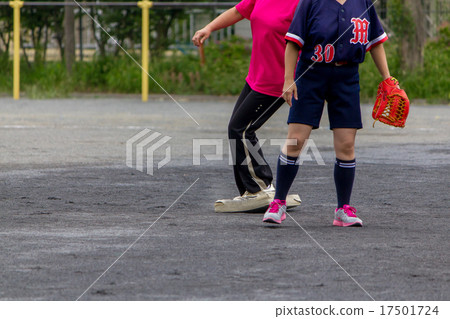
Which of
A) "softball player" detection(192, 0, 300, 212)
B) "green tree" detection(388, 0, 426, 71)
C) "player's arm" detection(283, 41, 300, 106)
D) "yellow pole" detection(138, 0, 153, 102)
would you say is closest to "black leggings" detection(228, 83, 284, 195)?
"softball player" detection(192, 0, 300, 212)

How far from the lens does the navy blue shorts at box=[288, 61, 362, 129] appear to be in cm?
645

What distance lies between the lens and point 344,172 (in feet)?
22.0

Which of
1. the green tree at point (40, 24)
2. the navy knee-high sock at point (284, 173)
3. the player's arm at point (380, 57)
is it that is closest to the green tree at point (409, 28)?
the green tree at point (40, 24)

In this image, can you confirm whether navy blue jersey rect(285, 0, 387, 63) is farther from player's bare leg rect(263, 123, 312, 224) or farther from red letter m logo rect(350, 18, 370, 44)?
player's bare leg rect(263, 123, 312, 224)

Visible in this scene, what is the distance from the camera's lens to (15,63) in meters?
21.9

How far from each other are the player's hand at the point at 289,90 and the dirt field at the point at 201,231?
855mm

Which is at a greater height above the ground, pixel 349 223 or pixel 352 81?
pixel 352 81

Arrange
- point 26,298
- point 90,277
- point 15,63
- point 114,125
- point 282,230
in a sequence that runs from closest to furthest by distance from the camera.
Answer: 1. point 26,298
2. point 90,277
3. point 282,230
4. point 114,125
5. point 15,63

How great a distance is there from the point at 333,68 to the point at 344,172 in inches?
28.7

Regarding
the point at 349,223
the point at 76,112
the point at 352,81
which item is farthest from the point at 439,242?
the point at 76,112

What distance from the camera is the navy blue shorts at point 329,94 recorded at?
6453 mm

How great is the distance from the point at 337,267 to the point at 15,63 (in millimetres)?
17592

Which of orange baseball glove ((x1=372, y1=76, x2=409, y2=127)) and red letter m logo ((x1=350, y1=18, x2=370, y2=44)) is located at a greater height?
red letter m logo ((x1=350, y1=18, x2=370, y2=44))

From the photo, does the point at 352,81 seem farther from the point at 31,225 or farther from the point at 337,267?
the point at 31,225
